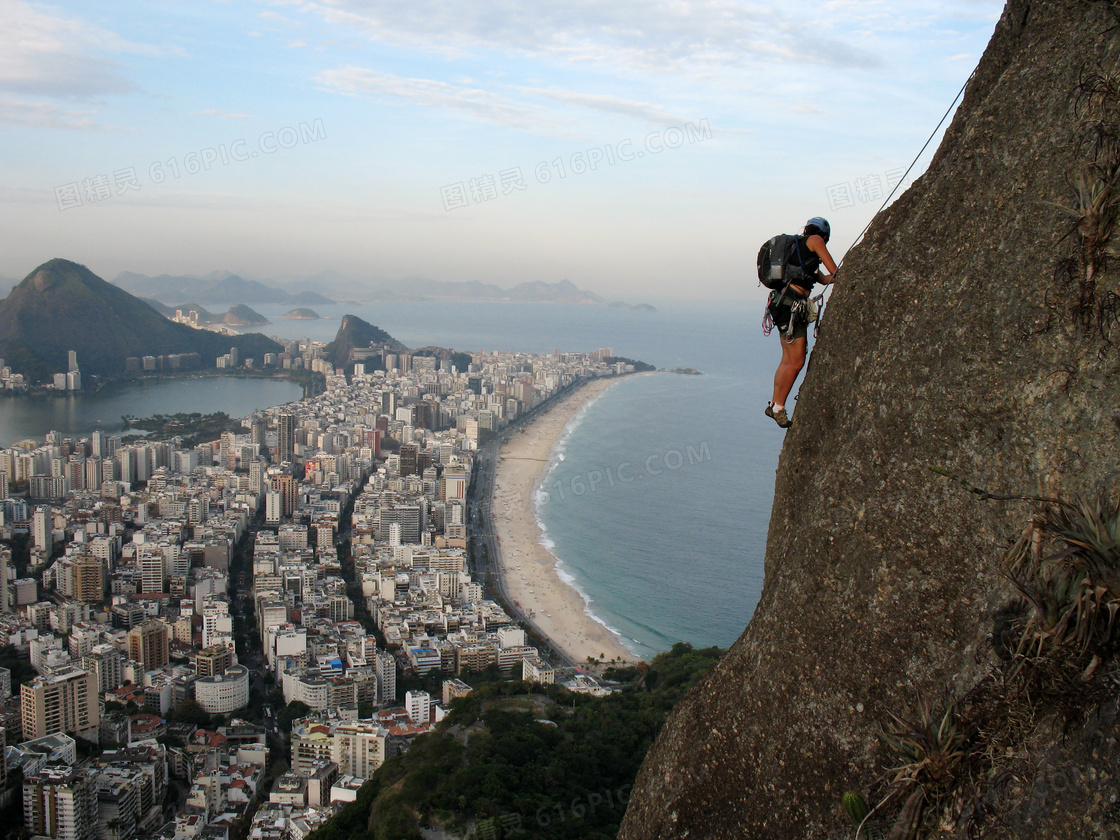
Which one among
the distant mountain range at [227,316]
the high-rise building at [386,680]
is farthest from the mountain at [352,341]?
the high-rise building at [386,680]

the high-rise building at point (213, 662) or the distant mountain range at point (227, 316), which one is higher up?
the distant mountain range at point (227, 316)

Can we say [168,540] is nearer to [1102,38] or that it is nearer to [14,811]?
[14,811]

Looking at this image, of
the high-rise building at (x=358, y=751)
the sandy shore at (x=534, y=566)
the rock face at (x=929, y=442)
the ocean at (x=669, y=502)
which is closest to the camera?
the rock face at (x=929, y=442)

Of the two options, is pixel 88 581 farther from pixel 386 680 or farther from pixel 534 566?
pixel 534 566

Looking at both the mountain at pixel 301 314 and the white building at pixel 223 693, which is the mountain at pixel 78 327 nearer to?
the white building at pixel 223 693

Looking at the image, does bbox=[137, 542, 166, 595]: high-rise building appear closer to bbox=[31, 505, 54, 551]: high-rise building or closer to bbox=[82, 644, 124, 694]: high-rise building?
bbox=[31, 505, 54, 551]: high-rise building
